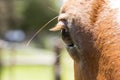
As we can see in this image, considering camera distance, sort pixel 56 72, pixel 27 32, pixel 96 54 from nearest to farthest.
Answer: pixel 96 54 < pixel 56 72 < pixel 27 32

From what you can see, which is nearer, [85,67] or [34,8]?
[85,67]

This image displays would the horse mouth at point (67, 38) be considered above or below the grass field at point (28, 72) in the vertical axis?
below

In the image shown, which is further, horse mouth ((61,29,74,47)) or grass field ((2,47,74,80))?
grass field ((2,47,74,80))

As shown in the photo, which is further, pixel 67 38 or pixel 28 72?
pixel 28 72

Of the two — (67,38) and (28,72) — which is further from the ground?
(28,72)

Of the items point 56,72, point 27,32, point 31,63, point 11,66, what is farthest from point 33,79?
point 27,32

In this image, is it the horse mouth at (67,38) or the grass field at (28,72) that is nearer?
the horse mouth at (67,38)

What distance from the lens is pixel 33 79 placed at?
16.0m

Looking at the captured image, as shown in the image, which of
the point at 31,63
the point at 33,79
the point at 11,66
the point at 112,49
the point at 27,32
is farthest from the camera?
the point at 27,32

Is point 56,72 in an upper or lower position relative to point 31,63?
lower

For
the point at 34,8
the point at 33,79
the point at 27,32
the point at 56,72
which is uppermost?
the point at 34,8

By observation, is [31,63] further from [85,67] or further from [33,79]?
[85,67]

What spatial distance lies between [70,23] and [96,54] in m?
0.33

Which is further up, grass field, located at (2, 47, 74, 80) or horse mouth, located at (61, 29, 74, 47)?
grass field, located at (2, 47, 74, 80)
